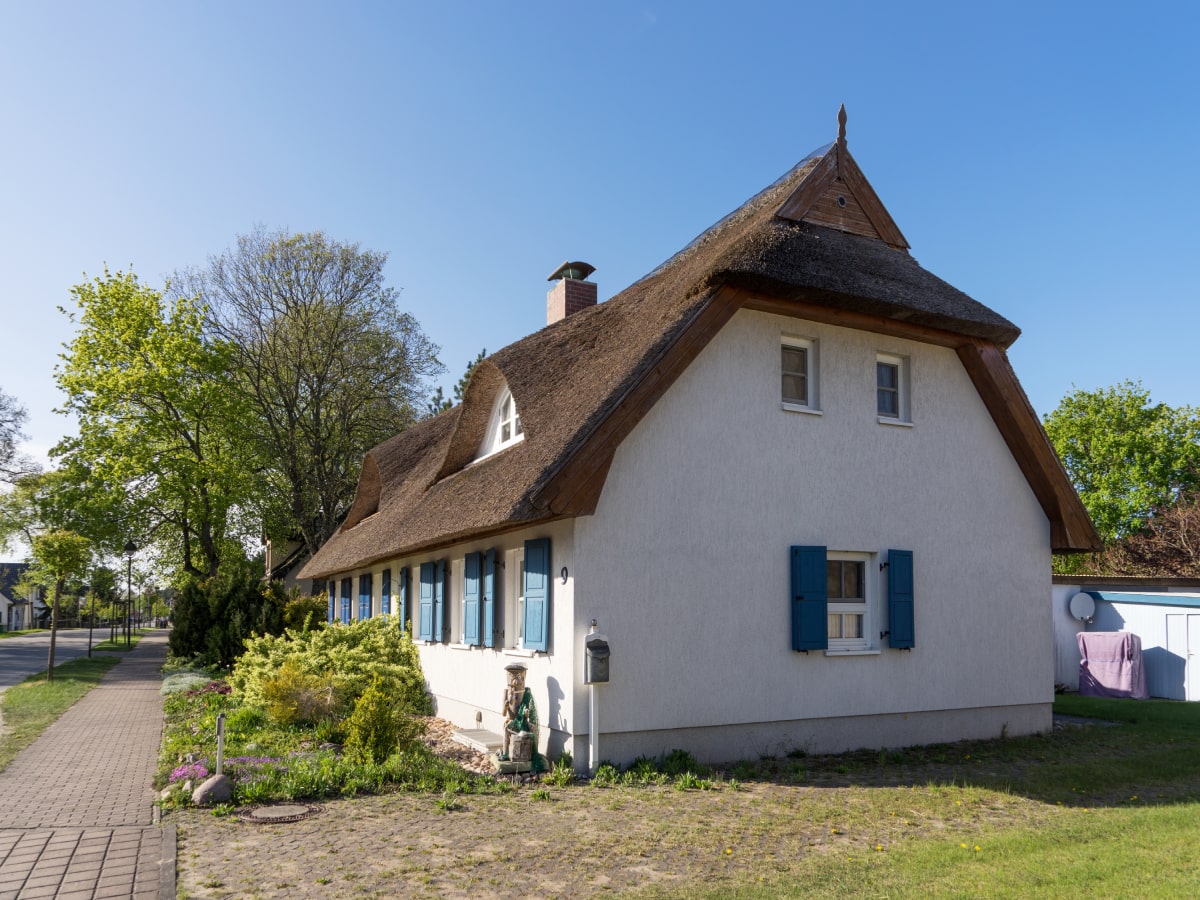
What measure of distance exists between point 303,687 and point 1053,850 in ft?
29.9

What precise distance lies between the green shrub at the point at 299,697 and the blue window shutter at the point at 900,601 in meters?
7.45

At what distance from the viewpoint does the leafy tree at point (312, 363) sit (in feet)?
105

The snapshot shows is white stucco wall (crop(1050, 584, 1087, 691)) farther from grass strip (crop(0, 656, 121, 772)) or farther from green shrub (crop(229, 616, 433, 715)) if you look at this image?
grass strip (crop(0, 656, 121, 772))

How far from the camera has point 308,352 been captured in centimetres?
3247

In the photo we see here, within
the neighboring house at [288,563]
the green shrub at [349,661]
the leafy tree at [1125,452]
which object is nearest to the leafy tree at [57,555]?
the green shrub at [349,661]

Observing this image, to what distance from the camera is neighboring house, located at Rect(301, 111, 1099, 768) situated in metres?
9.99

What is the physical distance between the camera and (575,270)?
19.2 m

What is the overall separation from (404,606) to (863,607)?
879cm

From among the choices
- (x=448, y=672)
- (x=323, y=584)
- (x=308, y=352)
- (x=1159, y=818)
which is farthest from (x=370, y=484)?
(x=1159, y=818)

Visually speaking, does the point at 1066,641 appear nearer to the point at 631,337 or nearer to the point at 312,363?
the point at 631,337

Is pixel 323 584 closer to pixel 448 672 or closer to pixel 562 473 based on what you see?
pixel 448 672

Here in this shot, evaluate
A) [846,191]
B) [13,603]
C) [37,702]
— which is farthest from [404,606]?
[13,603]

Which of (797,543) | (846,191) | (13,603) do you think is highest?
(846,191)

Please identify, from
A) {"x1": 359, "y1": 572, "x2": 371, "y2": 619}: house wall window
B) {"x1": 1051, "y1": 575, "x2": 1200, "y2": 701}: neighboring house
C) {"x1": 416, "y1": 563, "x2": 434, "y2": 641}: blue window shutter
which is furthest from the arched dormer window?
{"x1": 1051, "y1": 575, "x2": 1200, "y2": 701}: neighboring house
